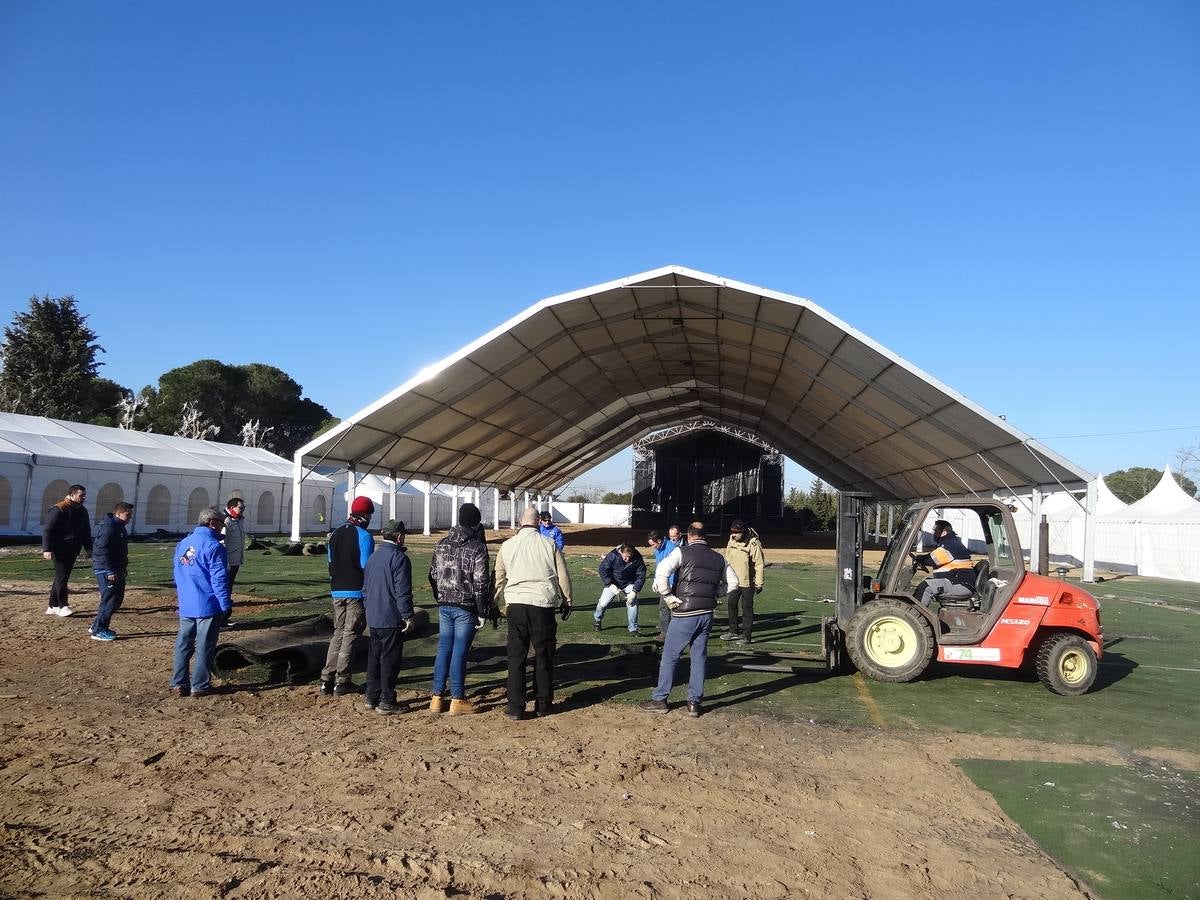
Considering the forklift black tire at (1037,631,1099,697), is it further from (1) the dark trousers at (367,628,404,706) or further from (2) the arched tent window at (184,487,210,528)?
(2) the arched tent window at (184,487,210,528)

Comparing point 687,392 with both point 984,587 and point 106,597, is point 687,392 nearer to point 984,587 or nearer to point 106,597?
point 984,587

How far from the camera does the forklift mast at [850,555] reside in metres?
8.82

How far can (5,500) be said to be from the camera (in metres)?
23.5

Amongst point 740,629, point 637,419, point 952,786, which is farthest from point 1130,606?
point 637,419

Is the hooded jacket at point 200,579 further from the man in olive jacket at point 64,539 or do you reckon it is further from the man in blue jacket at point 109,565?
the man in olive jacket at point 64,539

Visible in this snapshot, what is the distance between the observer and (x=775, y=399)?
32062mm

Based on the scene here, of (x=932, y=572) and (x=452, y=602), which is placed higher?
(x=932, y=572)

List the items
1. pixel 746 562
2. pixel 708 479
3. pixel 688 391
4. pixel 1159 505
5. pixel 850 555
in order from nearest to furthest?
pixel 850 555, pixel 746 562, pixel 1159 505, pixel 688 391, pixel 708 479

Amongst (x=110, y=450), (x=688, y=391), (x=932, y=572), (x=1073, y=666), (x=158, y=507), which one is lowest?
(x=1073, y=666)

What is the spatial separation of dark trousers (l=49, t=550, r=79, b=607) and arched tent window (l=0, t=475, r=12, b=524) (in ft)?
53.0

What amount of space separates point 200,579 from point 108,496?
23.5m

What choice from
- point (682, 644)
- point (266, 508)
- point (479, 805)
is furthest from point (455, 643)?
point (266, 508)

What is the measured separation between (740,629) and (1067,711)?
4.93 meters

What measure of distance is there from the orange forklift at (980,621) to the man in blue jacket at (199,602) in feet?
19.7
